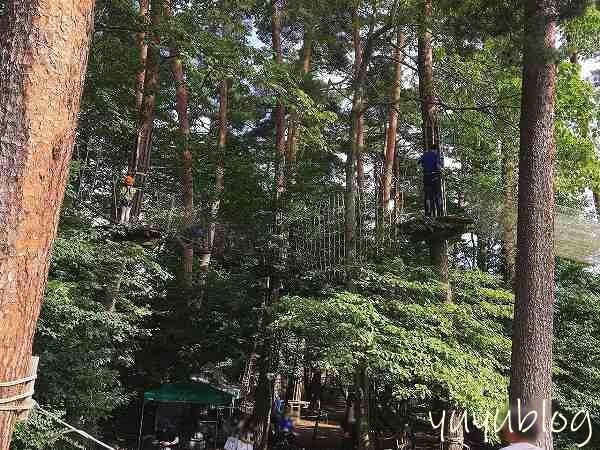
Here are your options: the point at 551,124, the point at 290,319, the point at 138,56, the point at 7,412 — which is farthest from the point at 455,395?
the point at 138,56

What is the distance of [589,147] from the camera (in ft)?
31.6

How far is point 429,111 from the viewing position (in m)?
8.18

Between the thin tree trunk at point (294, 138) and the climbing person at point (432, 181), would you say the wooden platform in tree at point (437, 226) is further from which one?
the thin tree trunk at point (294, 138)

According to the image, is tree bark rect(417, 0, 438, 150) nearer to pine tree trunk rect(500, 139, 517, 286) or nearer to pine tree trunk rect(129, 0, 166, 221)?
pine tree trunk rect(500, 139, 517, 286)

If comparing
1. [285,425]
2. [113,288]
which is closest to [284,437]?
[285,425]

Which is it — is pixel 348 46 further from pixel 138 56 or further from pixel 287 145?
pixel 138 56

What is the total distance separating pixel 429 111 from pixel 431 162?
116 centimetres

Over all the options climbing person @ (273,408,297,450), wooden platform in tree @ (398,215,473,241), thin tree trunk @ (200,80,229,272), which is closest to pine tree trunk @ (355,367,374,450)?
wooden platform in tree @ (398,215,473,241)

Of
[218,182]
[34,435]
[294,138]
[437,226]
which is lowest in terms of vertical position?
[34,435]

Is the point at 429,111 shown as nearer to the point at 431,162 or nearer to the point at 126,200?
the point at 431,162

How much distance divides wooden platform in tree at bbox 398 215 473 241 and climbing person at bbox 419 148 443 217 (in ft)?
1.98

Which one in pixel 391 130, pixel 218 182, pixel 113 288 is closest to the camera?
pixel 113 288

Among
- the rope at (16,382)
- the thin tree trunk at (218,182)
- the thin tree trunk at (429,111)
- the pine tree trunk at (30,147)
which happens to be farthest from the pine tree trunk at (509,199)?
the rope at (16,382)

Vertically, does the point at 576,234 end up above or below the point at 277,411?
above
